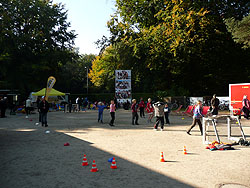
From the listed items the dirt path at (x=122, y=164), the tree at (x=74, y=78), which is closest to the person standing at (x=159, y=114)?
the dirt path at (x=122, y=164)

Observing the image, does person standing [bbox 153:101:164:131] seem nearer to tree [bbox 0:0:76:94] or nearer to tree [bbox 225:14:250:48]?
tree [bbox 225:14:250:48]

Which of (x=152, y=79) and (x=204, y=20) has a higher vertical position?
(x=204, y=20)

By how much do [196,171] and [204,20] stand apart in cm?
2458

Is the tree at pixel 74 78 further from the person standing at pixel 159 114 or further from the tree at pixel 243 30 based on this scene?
the person standing at pixel 159 114

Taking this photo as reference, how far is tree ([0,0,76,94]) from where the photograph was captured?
124 feet

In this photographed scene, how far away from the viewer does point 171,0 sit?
95.8 ft

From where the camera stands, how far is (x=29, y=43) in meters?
40.4

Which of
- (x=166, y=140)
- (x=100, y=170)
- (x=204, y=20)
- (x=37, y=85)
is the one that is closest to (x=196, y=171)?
(x=100, y=170)

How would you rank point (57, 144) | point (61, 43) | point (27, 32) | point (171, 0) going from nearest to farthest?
point (57, 144) < point (171, 0) < point (27, 32) < point (61, 43)

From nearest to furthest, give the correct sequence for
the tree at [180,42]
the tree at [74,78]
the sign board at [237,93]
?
the sign board at [237,93]
the tree at [180,42]
the tree at [74,78]

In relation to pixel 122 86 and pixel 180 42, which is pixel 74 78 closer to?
pixel 122 86

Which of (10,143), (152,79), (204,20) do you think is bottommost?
(10,143)

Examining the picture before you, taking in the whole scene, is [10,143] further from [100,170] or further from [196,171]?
[196,171]

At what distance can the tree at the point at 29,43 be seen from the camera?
37750 millimetres
